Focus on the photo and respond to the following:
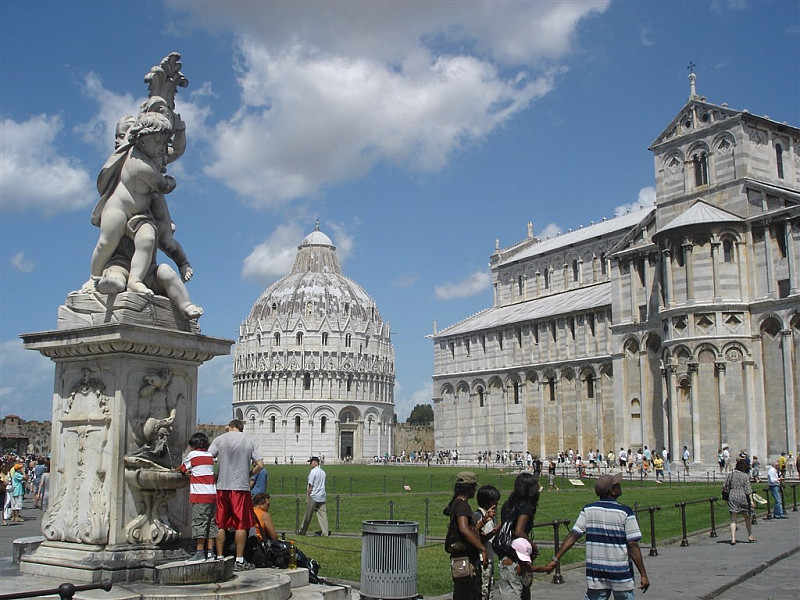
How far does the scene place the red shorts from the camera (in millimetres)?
8008

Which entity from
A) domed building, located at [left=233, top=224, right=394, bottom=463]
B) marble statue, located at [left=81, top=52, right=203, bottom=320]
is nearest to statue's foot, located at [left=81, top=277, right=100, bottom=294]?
marble statue, located at [left=81, top=52, right=203, bottom=320]

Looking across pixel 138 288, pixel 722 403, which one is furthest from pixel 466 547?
pixel 722 403

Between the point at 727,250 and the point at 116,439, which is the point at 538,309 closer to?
the point at 727,250

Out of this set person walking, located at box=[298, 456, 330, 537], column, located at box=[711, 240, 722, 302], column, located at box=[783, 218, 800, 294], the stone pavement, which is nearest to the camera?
the stone pavement

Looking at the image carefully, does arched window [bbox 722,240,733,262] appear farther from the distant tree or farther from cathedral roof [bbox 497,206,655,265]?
the distant tree

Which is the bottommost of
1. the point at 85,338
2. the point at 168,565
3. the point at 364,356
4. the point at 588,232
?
the point at 168,565

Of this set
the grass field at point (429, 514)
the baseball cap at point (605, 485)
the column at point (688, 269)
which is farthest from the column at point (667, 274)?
the baseball cap at point (605, 485)

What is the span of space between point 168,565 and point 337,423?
109m

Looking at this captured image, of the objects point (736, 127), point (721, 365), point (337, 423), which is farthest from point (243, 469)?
point (337, 423)

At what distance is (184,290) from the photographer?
8.55 meters

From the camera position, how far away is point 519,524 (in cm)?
716

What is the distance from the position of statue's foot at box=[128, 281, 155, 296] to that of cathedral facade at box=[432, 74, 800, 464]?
38031 mm

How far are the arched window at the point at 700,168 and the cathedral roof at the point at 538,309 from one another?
14.6 m

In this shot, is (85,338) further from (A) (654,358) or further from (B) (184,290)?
(A) (654,358)
